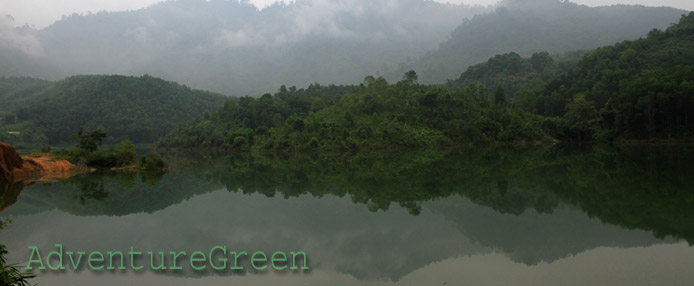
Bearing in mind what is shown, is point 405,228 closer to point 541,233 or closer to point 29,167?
point 541,233

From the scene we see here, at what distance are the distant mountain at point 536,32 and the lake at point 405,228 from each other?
418ft

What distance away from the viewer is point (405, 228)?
25.2 feet

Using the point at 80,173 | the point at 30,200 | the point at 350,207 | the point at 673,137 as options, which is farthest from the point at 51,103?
the point at 673,137

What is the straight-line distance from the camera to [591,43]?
14800 centimetres

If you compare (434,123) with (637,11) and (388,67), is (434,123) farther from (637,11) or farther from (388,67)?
(637,11)

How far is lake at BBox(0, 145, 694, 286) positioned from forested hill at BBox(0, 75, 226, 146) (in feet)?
244

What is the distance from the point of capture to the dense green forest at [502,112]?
125ft

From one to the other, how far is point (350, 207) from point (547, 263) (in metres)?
5.30

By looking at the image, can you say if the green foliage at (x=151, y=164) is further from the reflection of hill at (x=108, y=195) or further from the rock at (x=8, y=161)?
the rock at (x=8, y=161)

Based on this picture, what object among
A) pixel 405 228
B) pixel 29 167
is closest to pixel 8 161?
pixel 29 167

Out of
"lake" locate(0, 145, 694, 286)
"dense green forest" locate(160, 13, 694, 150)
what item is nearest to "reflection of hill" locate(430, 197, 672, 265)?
"lake" locate(0, 145, 694, 286)

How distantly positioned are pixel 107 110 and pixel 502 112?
3261 inches

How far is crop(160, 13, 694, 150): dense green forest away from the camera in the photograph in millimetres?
38094

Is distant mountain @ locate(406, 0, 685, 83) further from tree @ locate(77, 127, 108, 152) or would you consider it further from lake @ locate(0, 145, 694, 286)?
lake @ locate(0, 145, 694, 286)
